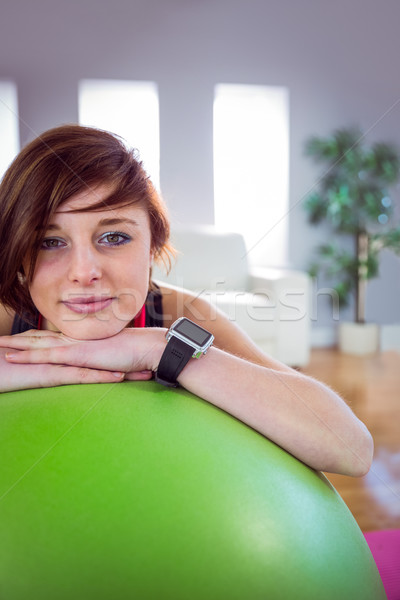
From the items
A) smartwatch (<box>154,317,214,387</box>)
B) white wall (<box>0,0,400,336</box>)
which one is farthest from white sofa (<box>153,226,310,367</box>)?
smartwatch (<box>154,317,214,387</box>)

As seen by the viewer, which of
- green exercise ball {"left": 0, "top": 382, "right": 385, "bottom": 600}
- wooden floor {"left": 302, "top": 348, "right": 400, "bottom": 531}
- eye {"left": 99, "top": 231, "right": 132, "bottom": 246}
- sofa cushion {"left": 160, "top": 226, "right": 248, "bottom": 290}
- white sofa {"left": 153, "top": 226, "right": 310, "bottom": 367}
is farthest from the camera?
sofa cushion {"left": 160, "top": 226, "right": 248, "bottom": 290}

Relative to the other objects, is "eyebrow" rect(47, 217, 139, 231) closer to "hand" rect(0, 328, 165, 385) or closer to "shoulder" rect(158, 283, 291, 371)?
"hand" rect(0, 328, 165, 385)

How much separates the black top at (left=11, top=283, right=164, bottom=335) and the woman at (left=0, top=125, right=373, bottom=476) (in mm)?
210

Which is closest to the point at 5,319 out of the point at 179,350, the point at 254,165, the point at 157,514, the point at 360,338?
the point at 179,350

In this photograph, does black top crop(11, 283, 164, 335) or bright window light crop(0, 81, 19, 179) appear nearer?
black top crop(11, 283, 164, 335)

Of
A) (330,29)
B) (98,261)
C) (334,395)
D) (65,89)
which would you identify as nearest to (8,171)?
(98,261)

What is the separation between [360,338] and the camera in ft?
16.1

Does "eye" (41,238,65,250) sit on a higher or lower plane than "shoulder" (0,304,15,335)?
higher

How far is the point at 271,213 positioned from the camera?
5492 millimetres

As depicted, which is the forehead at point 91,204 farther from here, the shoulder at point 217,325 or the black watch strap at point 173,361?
the shoulder at point 217,325

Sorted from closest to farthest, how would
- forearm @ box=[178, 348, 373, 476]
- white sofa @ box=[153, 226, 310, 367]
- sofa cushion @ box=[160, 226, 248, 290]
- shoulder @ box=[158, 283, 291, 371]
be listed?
forearm @ box=[178, 348, 373, 476] → shoulder @ box=[158, 283, 291, 371] → white sofa @ box=[153, 226, 310, 367] → sofa cushion @ box=[160, 226, 248, 290]

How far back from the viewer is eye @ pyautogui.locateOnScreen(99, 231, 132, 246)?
947 millimetres

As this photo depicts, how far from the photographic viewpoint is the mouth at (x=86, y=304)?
3.07 ft

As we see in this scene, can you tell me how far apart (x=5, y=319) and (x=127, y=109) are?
4.36m
